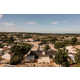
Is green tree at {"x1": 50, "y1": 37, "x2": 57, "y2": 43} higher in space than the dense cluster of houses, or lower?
higher

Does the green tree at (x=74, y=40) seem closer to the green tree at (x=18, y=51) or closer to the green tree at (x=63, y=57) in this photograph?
the green tree at (x=63, y=57)

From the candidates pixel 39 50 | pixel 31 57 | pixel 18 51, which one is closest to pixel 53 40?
pixel 39 50

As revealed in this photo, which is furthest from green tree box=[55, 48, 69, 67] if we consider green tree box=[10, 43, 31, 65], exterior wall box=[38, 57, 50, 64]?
green tree box=[10, 43, 31, 65]

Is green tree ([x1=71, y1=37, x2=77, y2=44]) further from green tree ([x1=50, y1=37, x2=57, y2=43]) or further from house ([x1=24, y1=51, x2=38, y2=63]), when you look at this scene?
house ([x1=24, y1=51, x2=38, y2=63])

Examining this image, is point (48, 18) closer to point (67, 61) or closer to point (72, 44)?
point (72, 44)

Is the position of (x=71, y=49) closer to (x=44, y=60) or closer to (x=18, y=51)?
(x=44, y=60)
